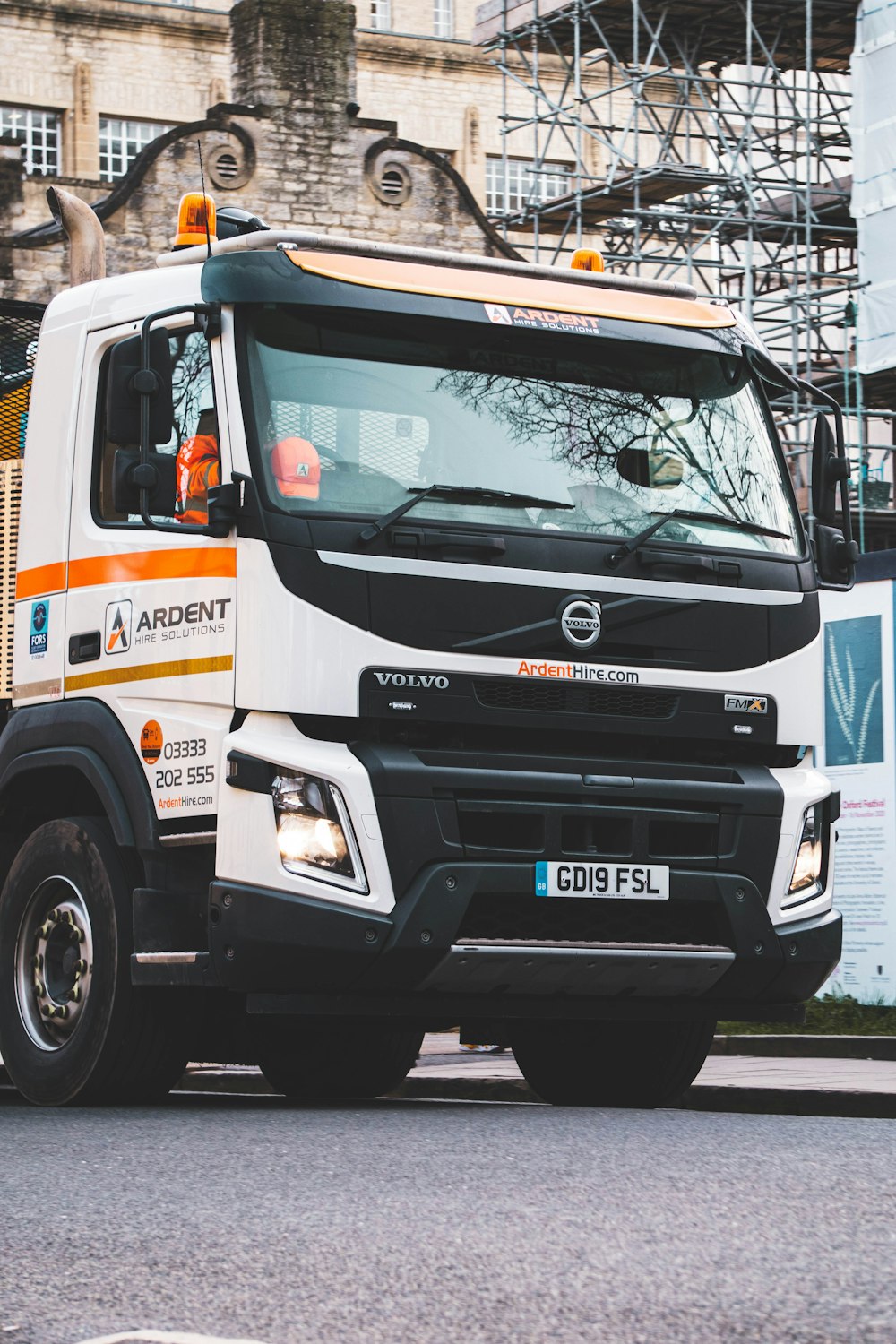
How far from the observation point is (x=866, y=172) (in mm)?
33250

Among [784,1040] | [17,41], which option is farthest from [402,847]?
[17,41]

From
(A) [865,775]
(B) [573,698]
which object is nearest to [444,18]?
(A) [865,775]

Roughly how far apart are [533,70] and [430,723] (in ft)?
107

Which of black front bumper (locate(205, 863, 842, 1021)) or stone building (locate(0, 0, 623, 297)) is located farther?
stone building (locate(0, 0, 623, 297))

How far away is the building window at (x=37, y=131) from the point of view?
2092 inches

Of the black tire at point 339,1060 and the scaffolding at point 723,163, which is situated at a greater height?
the scaffolding at point 723,163

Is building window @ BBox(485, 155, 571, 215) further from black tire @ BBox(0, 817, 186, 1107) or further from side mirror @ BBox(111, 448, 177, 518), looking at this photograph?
side mirror @ BBox(111, 448, 177, 518)

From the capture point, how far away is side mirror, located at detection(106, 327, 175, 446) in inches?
368

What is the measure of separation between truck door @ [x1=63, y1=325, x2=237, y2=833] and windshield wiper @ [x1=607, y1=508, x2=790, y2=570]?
1.47m

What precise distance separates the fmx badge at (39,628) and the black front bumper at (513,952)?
5.61 ft

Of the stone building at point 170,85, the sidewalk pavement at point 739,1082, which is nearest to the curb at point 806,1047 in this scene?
the sidewalk pavement at point 739,1082

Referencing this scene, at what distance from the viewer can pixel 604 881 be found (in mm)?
9398

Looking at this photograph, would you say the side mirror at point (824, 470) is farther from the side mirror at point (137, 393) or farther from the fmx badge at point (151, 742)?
the fmx badge at point (151, 742)

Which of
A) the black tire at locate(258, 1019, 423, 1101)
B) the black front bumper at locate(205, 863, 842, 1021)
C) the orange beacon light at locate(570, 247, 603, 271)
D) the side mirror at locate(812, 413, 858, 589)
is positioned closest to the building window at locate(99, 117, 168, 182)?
the orange beacon light at locate(570, 247, 603, 271)
